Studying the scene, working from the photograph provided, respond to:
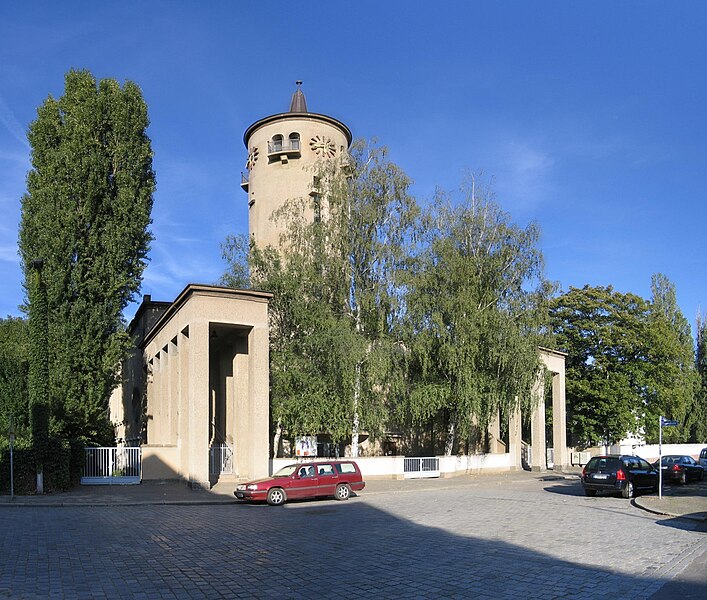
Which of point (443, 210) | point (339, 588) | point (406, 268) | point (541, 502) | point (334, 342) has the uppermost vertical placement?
point (443, 210)

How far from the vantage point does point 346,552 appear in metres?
11.7

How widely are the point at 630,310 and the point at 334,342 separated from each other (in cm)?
2806

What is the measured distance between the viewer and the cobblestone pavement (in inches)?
353

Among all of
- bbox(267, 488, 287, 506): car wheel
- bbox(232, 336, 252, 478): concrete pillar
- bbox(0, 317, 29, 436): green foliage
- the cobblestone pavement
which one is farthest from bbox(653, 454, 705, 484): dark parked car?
bbox(0, 317, 29, 436): green foliage

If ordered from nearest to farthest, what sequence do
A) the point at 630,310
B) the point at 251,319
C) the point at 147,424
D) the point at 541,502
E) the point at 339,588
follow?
the point at 339,588 → the point at 541,502 → the point at 251,319 → the point at 147,424 → the point at 630,310

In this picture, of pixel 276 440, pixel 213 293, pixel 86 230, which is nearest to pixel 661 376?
pixel 276 440

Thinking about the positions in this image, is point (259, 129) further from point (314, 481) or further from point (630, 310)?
point (630, 310)

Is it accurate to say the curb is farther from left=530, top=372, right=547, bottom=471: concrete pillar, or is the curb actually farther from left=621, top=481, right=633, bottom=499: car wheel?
left=530, top=372, right=547, bottom=471: concrete pillar

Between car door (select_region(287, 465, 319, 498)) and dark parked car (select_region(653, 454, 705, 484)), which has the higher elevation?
car door (select_region(287, 465, 319, 498))

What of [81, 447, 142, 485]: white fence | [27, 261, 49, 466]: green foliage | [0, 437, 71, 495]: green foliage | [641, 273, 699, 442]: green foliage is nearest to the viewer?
[0, 437, 71, 495]: green foliage

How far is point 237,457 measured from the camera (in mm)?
28625

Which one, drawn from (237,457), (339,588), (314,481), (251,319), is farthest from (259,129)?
(339,588)

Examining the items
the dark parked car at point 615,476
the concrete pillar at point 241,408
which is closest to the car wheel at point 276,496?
the concrete pillar at point 241,408

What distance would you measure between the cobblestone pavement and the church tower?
2181 centimetres
